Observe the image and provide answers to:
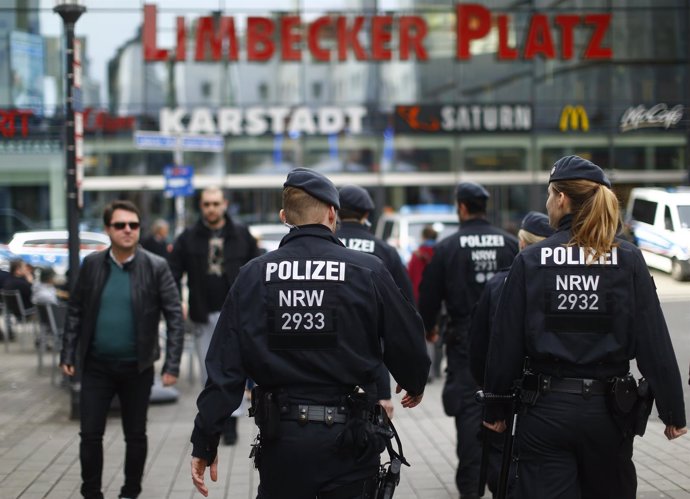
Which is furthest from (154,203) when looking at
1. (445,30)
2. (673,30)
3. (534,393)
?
(534,393)

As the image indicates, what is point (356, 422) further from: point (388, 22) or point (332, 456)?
point (388, 22)

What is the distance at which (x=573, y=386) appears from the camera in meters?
3.96

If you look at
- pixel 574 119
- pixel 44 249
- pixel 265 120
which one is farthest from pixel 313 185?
pixel 574 119

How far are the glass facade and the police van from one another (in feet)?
72.4

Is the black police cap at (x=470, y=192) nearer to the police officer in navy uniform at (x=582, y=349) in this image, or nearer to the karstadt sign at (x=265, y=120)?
the police officer in navy uniform at (x=582, y=349)

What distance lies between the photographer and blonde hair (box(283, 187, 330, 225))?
3.86 m

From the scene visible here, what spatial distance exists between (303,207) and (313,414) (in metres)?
0.74

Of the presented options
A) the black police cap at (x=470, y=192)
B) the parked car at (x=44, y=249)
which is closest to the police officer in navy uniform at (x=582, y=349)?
the black police cap at (x=470, y=192)

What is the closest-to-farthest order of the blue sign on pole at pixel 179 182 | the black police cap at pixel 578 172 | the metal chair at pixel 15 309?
the black police cap at pixel 578 172, the metal chair at pixel 15 309, the blue sign on pole at pixel 179 182

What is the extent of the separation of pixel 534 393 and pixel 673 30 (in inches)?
1080

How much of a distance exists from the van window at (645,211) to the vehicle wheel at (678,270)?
1.95 ft

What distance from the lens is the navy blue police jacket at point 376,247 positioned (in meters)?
6.25

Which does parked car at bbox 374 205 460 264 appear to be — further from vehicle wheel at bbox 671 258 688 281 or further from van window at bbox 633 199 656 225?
vehicle wheel at bbox 671 258 688 281

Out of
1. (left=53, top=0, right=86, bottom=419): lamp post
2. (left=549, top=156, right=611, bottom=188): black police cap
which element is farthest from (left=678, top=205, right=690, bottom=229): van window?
(left=53, top=0, right=86, bottom=419): lamp post
